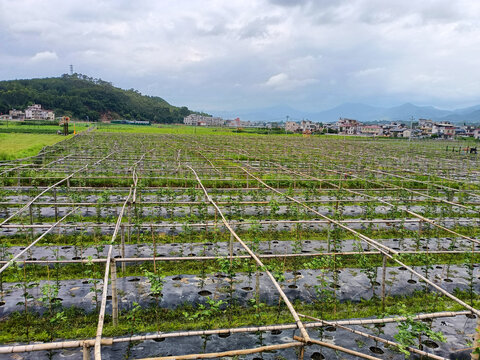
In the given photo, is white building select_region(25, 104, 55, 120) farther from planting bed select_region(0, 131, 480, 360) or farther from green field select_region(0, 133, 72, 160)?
planting bed select_region(0, 131, 480, 360)

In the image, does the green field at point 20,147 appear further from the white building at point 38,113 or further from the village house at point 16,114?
the village house at point 16,114

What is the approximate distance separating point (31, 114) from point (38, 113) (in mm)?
2932

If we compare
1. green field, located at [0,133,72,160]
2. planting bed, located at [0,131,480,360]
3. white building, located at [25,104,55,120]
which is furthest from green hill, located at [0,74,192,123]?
planting bed, located at [0,131,480,360]

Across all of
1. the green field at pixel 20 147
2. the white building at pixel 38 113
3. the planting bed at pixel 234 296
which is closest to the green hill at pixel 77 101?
the white building at pixel 38 113

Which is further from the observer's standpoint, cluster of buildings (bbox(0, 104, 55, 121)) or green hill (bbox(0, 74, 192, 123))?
green hill (bbox(0, 74, 192, 123))

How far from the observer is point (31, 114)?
103 m

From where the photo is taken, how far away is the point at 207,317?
644cm

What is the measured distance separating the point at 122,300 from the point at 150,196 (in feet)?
31.7

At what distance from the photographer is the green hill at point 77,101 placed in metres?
108

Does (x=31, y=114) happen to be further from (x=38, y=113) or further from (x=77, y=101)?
(x=77, y=101)

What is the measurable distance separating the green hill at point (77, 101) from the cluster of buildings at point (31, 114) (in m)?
2.26

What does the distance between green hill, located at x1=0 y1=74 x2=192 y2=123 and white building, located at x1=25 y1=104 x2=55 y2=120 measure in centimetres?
219

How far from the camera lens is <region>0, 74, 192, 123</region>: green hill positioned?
108 metres

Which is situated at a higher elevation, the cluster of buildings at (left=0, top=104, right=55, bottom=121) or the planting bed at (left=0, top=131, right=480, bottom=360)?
the cluster of buildings at (left=0, top=104, right=55, bottom=121)
